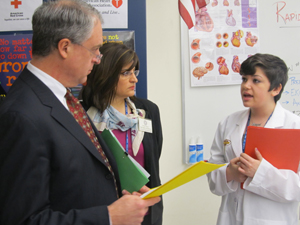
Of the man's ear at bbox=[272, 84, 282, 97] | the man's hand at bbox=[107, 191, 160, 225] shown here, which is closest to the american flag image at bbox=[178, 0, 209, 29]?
the man's ear at bbox=[272, 84, 282, 97]

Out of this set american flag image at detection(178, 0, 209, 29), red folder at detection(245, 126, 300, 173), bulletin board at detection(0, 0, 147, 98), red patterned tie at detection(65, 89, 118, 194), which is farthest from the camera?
american flag image at detection(178, 0, 209, 29)

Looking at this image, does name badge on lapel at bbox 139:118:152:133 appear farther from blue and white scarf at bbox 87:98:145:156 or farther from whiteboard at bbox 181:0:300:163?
whiteboard at bbox 181:0:300:163

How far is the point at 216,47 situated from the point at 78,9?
1926 millimetres

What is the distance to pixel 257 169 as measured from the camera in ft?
4.87

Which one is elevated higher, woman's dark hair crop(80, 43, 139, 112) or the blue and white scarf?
woman's dark hair crop(80, 43, 139, 112)

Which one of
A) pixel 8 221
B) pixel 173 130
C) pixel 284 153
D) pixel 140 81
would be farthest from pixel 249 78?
pixel 8 221

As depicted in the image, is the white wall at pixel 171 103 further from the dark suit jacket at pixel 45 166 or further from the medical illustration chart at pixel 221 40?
the dark suit jacket at pixel 45 166

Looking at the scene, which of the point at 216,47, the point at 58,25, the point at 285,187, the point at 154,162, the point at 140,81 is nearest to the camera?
the point at 58,25

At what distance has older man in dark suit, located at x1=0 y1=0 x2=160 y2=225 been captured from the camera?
2.79ft

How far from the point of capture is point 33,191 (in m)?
0.86

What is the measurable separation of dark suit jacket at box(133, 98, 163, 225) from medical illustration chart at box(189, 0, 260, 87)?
88 centimetres

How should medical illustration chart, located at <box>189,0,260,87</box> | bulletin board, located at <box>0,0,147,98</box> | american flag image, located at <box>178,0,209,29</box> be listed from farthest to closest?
medical illustration chart, located at <box>189,0,260,87</box> → american flag image, located at <box>178,0,209,29</box> → bulletin board, located at <box>0,0,147,98</box>

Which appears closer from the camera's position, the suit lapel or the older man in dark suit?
the older man in dark suit

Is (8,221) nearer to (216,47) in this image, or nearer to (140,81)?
(140,81)
